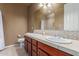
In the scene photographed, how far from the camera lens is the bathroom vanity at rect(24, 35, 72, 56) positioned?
159 centimetres

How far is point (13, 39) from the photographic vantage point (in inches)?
76.5

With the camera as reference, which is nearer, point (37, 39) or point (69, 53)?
point (69, 53)

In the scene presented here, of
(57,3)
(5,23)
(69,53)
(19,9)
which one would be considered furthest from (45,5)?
(69,53)

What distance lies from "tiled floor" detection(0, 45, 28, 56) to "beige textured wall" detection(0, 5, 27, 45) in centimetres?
9

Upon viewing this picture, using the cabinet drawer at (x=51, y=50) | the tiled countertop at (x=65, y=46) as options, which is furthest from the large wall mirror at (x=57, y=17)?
the cabinet drawer at (x=51, y=50)

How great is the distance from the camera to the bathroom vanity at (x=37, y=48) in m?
1.59

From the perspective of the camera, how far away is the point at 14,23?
194 cm

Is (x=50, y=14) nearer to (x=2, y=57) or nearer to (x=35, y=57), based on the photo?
(x=35, y=57)

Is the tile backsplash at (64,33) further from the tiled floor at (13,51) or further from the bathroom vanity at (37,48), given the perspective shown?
the tiled floor at (13,51)

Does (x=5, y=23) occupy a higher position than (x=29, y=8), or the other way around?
(x=29, y=8)

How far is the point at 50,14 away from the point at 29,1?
1.71 ft

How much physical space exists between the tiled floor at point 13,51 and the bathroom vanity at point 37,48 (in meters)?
0.09

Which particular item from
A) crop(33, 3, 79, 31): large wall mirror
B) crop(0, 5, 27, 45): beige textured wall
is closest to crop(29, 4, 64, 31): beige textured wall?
crop(33, 3, 79, 31): large wall mirror

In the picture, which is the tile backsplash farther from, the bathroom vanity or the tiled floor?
the tiled floor
